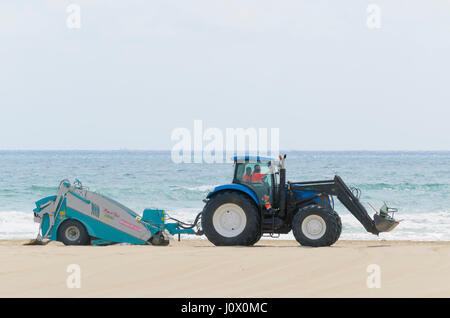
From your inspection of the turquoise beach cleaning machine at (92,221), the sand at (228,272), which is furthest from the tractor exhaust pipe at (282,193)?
the turquoise beach cleaning machine at (92,221)

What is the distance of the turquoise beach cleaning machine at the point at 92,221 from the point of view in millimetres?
12797

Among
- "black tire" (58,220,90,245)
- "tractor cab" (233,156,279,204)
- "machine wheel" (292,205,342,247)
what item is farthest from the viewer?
"black tire" (58,220,90,245)

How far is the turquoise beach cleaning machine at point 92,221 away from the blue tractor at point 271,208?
693 millimetres

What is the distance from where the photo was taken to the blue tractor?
40.8 feet

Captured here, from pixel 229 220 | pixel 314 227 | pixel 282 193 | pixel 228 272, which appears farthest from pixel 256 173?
pixel 228 272

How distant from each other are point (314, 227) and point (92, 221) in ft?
13.8

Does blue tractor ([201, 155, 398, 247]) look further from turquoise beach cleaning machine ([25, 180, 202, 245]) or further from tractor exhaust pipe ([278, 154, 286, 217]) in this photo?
turquoise beach cleaning machine ([25, 180, 202, 245])

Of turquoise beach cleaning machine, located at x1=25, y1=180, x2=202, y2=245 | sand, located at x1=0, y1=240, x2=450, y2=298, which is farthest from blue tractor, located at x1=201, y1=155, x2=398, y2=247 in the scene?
sand, located at x1=0, y1=240, x2=450, y2=298

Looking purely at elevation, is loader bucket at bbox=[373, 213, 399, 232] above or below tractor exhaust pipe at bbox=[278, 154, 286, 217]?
below

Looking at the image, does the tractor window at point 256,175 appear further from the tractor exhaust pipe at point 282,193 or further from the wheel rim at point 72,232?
the wheel rim at point 72,232

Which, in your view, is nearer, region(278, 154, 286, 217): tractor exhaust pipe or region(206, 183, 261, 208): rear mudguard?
region(206, 183, 261, 208): rear mudguard

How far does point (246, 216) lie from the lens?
1252cm
